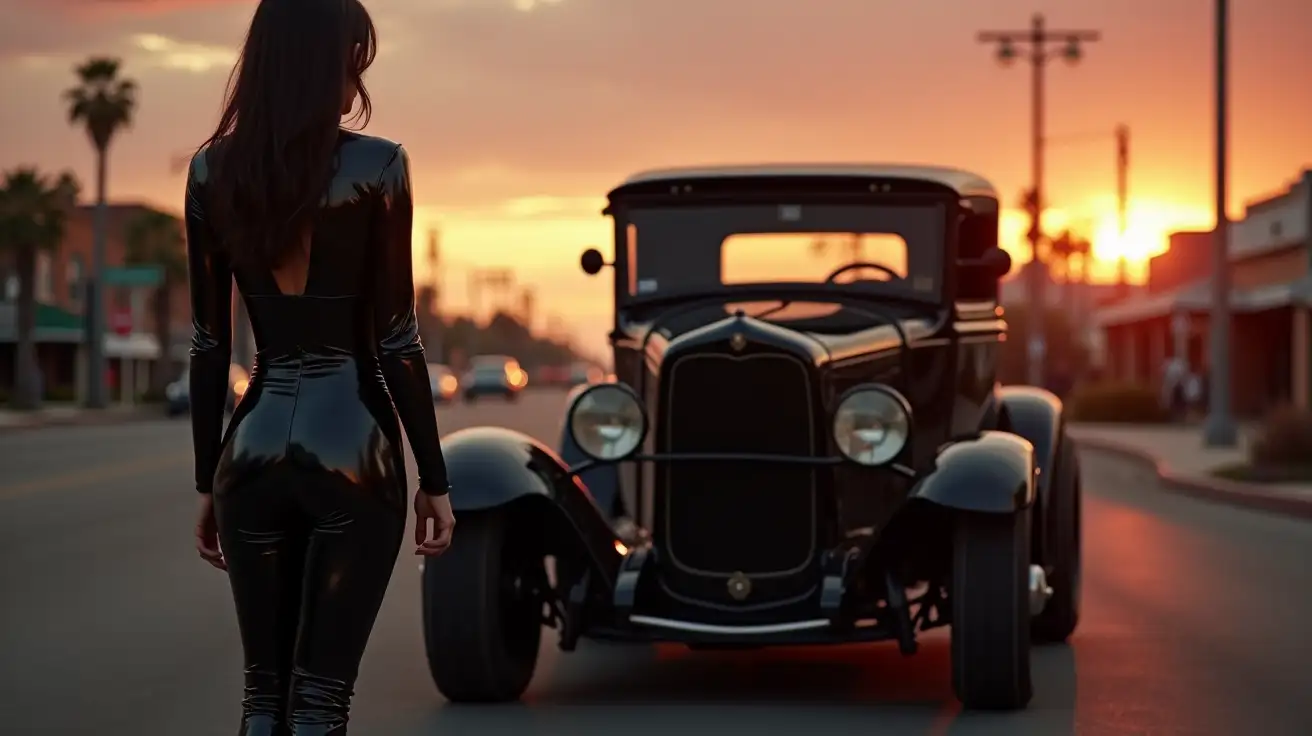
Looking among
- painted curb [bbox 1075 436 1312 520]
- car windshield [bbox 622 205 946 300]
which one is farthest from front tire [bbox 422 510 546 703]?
painted curb [bbox 1075 436 1312 520]

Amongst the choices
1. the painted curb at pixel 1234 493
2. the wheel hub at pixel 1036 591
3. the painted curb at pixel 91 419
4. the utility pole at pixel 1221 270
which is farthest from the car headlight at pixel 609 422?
the painted curb at pixel 91 419

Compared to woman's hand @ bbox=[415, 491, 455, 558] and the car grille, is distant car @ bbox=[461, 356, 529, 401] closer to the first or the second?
the car grille

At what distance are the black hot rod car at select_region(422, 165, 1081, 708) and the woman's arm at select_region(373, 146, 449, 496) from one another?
377 cm

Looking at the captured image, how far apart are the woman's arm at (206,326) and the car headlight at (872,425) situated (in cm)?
427

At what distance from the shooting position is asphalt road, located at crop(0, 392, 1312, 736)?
7859mm

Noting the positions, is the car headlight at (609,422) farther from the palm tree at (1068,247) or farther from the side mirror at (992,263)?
the palm tree at (1068,247)

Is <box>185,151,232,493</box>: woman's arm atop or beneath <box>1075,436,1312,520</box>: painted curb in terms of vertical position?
atop

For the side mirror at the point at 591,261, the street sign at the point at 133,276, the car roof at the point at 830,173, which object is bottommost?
the side mirror at the point at 591,261

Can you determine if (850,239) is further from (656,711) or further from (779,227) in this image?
(656,711)

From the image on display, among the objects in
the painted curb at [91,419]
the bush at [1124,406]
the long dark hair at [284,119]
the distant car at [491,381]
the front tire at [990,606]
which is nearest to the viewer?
the long dark hair at [284,119]

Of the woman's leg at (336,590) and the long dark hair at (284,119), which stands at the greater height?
the long dark hair at (284,119)

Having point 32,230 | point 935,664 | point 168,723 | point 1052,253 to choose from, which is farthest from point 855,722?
point 1052,253

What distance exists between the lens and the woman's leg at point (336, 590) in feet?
13.4

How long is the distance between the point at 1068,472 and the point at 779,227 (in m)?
1.98
